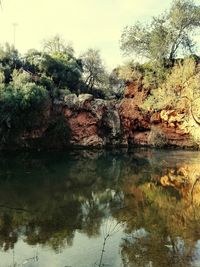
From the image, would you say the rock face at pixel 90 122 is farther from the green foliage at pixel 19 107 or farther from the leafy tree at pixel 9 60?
the leafy tree at pixel 9 60

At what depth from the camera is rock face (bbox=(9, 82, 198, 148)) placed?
3756 cm

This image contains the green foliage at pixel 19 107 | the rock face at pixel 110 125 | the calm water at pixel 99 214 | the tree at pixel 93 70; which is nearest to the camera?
the calm water at pixel 99 214

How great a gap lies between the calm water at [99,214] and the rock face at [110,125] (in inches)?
448

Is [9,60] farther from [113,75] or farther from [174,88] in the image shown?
[174,88]

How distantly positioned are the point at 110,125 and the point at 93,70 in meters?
14.4

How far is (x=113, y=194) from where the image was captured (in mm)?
17438

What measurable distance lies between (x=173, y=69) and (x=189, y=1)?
7.82 m

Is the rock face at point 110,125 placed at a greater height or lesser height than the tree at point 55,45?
lesser

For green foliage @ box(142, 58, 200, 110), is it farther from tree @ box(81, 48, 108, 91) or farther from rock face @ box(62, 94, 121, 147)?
tree @ box(81, 48, 108, 91)

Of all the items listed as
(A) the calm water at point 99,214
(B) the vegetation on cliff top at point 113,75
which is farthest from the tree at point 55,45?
(A) the calm water at point 99,214

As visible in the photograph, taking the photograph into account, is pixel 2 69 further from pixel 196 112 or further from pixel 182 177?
pixel 182 177

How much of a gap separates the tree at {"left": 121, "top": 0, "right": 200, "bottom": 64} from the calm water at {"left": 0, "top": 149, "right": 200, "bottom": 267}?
19.3 m

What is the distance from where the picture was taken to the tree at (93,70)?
50.8 metres

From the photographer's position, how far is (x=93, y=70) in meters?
51.4
